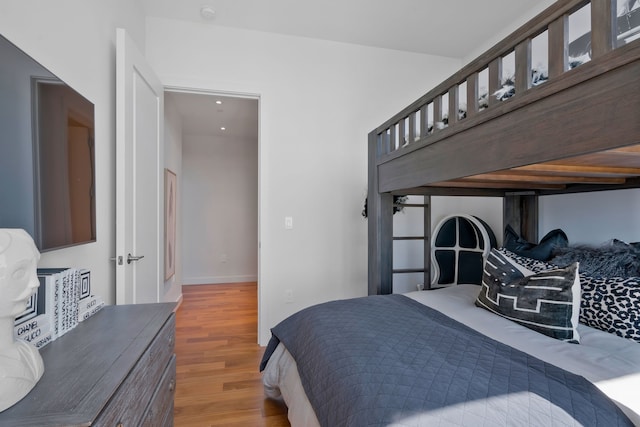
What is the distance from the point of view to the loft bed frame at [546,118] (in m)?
0.79

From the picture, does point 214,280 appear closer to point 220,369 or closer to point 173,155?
point 173,155

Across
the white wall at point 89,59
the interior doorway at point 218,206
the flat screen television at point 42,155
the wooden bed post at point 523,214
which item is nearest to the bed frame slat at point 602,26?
the flat screen television at point 42,155

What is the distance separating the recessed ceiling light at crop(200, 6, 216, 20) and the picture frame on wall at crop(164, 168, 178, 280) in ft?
5.38

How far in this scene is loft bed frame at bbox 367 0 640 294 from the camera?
79cm

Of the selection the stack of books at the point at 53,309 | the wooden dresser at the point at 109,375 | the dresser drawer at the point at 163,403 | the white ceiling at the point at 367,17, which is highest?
the white ceiling at the point at 367,17

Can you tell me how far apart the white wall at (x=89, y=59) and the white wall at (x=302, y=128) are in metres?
0.61

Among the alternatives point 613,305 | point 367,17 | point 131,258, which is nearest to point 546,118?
point 613,305

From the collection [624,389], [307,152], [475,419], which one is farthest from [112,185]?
[624,389]

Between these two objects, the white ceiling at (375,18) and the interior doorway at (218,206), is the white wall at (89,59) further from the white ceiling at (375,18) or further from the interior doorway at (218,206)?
the interior doorway at (218,206)

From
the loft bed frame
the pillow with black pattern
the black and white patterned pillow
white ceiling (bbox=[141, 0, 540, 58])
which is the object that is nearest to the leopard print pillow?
the black and white patterned pillow

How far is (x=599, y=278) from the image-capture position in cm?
152

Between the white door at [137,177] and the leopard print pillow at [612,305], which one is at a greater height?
the white door at [137,177]

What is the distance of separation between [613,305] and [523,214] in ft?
4.22

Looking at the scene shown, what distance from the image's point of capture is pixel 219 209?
5.25 meters
